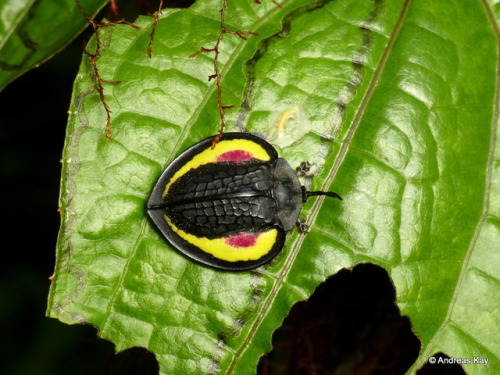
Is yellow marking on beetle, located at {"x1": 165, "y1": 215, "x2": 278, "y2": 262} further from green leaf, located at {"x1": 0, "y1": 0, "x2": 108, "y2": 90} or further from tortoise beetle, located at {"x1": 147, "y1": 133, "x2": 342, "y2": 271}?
green leaf, located at {"x1": 0, "y1": 0, "x2": 108, "y2": 90}

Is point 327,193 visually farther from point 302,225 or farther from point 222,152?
point 222,152

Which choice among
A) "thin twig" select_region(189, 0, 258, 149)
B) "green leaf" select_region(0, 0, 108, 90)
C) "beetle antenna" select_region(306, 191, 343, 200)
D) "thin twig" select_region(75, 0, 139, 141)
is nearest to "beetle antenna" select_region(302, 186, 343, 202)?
"beetle antenna" select_region(306, 191, 343, 200)

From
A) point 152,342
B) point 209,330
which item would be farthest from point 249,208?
point 152,342

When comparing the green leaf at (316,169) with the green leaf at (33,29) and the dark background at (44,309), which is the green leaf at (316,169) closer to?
the green leaf at (33,29)

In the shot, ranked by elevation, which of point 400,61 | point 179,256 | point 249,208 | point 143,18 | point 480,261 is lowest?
point 179,256

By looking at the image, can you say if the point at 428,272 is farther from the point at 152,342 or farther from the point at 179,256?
the point at 152,342

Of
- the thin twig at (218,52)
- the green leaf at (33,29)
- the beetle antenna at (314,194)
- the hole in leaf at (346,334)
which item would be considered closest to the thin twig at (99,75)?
the green leaf at (33,29)

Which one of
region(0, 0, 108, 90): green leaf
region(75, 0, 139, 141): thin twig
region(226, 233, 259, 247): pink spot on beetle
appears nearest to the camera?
region(0, 0, 108, 90): green leaf
